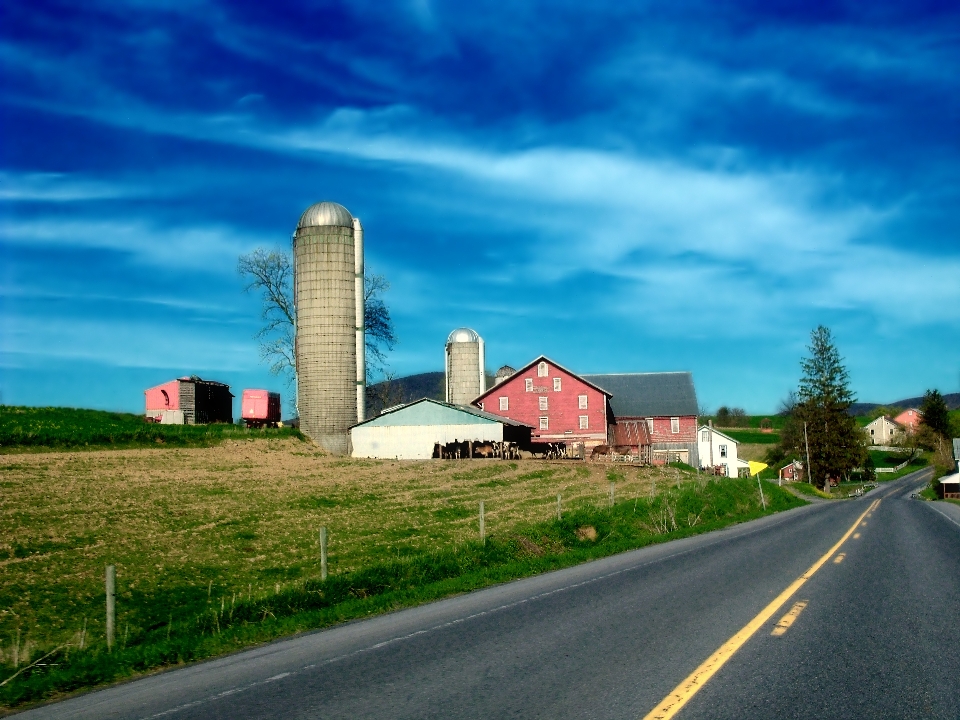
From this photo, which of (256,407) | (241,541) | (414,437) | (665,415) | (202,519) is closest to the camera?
(241,541)

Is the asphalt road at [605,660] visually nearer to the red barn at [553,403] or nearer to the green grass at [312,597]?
the green grass at [312,597]

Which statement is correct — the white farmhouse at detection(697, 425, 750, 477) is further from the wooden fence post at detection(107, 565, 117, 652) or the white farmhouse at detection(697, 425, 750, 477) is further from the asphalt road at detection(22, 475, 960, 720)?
the wooden fence post at detection(107, 565, 117, 652)

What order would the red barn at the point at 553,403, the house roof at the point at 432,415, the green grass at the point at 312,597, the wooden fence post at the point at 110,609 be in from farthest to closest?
the red barn at the point at 553,403 → the house roof at the point at 432,415 → the wooden fence post at the point at 110,609 → the green grass at the point at 312,597

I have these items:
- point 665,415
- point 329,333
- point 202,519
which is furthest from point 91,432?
point 665,415

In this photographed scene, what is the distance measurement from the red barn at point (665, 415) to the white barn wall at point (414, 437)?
2246 cm

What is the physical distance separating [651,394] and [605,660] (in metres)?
71.2

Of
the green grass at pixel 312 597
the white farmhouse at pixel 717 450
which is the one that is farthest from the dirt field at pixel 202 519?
the white farmhouse at pixel 717 450

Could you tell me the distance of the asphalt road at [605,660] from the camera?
6.53m

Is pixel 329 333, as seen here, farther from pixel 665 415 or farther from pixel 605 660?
pixel 605 660

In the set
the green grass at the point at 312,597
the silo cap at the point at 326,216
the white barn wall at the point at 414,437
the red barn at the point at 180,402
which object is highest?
the silo cap at the point at 326,216

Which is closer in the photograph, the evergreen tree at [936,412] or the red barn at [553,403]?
the red barn at [553,403]

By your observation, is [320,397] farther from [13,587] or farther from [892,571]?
[892,571]

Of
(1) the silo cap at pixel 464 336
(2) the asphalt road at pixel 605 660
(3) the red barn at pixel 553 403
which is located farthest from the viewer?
(1) the silo cap at pixel 464 336

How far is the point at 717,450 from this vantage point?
94875 millimetres
